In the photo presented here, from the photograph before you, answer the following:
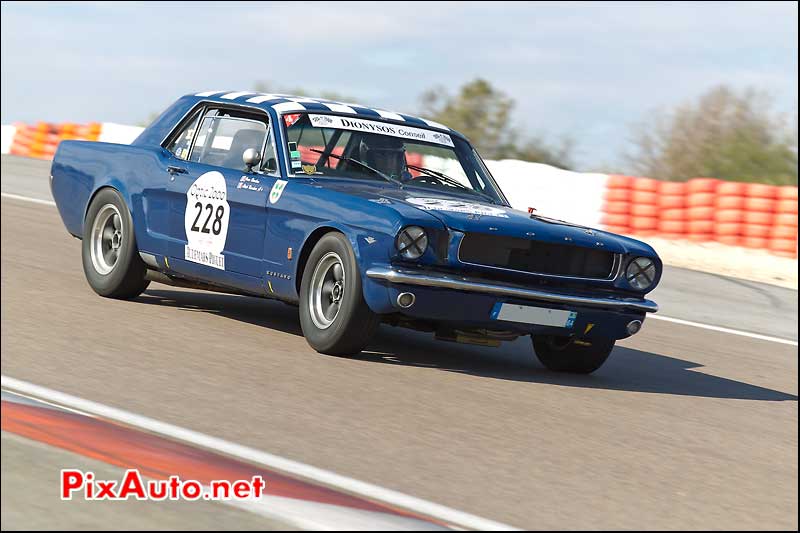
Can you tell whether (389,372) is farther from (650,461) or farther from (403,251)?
(650,461)

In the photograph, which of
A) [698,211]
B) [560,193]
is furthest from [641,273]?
[560,193]

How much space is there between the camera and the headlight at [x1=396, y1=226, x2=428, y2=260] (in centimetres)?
645

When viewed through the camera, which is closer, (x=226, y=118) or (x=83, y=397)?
(x=83, y=397)

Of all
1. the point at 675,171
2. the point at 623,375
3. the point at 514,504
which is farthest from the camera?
the point at 675,171

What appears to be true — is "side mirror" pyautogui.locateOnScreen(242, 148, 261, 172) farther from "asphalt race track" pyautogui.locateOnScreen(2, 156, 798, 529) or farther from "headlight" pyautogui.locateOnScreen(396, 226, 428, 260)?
"headlight" pyautogui.locateOnScreen(396, 226, 428, 260)

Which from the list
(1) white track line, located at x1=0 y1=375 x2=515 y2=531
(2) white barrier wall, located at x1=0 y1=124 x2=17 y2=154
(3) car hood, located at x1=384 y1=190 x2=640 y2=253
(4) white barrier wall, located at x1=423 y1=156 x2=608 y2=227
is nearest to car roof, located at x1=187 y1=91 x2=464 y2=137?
(3) car hood, located at x1=384 y1=190 x2=640 y2=253

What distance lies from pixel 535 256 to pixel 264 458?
257cm

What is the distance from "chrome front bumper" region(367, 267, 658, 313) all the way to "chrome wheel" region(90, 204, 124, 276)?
2.63 m

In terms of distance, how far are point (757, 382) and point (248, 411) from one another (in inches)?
147

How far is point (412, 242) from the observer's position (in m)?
6.48

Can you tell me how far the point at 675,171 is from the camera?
86.2 ft

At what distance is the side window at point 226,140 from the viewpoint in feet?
25.9

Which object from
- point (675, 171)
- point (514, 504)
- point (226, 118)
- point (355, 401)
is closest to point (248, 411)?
point (355, 401)

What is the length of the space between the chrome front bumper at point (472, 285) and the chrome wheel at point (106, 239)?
2.63 meters
